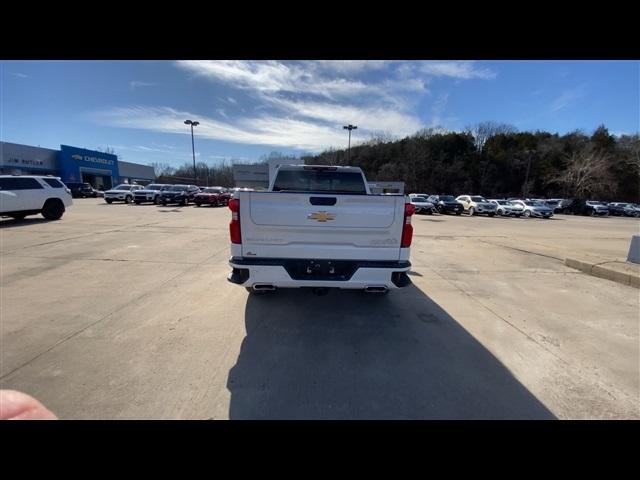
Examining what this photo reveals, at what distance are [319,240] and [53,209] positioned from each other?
17539mm

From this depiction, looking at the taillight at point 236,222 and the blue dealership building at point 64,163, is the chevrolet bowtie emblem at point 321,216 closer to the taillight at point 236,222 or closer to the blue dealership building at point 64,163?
the taillight at point 236,222

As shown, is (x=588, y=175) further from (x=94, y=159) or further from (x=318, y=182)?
(x=94, y=159)

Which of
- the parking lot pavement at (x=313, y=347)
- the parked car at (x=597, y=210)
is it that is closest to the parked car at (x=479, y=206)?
the parked car at (x=597, y=210)

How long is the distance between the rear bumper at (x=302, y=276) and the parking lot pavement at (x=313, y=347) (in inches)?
27.8

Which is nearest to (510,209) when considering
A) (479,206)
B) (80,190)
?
(479,206)

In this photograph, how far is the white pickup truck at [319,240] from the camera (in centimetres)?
328

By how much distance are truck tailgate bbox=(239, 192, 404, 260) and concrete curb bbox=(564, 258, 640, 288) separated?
20.6ft

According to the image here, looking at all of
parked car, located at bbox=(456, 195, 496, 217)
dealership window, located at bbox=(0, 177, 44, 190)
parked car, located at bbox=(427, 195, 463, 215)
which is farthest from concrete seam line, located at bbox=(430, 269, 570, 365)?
parked car, located at bbox=(456, 195, 496, 217)

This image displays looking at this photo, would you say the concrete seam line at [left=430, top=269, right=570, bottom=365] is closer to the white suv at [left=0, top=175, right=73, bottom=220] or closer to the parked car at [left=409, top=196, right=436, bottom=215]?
the white suv at [left=0, top=175, right=73, bottom=220]

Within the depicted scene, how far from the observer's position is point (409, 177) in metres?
59.9

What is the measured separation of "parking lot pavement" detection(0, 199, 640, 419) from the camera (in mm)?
2357

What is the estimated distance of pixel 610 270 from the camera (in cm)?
622
